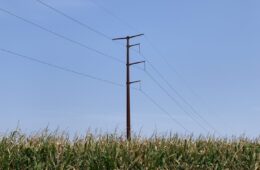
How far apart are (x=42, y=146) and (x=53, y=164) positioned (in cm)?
75

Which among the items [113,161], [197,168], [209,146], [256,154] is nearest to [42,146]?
[113,161]

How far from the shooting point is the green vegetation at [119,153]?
39.0 ft

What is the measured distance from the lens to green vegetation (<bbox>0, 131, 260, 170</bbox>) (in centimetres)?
1189

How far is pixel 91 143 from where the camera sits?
13.0 meters

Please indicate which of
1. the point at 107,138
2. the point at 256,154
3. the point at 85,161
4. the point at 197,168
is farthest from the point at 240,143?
the point at 85,161

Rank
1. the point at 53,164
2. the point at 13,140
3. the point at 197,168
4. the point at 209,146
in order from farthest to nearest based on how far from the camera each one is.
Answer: the point at 209,146
the point at 197,168
the point at 13,140
the point at 53,164

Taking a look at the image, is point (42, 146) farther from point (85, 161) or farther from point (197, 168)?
point (197, 168)

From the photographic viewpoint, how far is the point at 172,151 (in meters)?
13.7

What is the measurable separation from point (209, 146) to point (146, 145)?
2.08 metres

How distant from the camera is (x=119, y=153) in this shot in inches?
500

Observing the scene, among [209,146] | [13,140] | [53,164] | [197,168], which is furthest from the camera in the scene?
[209,146]

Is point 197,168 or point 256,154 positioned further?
point 256,154

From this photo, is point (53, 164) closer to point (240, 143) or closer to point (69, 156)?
point (69, 156)

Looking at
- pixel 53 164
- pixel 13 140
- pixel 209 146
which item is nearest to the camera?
pixel 53 164
